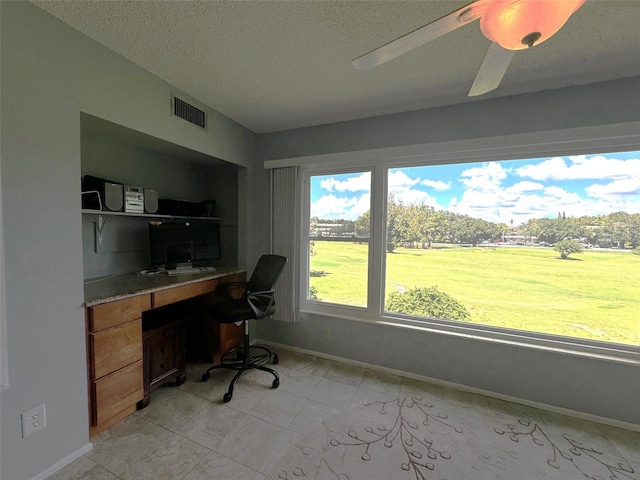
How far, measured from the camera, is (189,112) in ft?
6.82

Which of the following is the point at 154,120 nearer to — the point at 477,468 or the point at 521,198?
the point at 521,198

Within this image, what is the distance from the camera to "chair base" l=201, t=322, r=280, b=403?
2.08 m

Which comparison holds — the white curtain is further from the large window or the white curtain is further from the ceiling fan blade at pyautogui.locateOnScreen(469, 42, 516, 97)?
the ceiling fan blade at pyautogui.locateOnScreen(469, 42, 516, 97)

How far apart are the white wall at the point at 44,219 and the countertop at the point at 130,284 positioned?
138mm

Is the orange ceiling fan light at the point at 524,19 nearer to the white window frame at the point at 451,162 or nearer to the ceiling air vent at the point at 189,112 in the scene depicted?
the white window frame at the point at 451,162

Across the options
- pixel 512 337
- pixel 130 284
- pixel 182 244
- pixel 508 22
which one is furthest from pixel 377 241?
pixel 130 284

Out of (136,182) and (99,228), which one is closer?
(99,228)

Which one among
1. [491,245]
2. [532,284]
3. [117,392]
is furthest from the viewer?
[491,245]

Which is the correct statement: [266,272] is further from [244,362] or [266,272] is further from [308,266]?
[244,362]

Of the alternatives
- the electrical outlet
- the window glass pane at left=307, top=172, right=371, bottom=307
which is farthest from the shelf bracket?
the window glass pane at left=307, top=172, right=371, bottom=307

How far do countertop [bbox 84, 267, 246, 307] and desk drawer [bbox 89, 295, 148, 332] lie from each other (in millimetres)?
39

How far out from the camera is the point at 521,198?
2035mm

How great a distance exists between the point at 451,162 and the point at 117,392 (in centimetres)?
308

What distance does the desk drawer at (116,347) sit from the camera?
1520 millimetres
